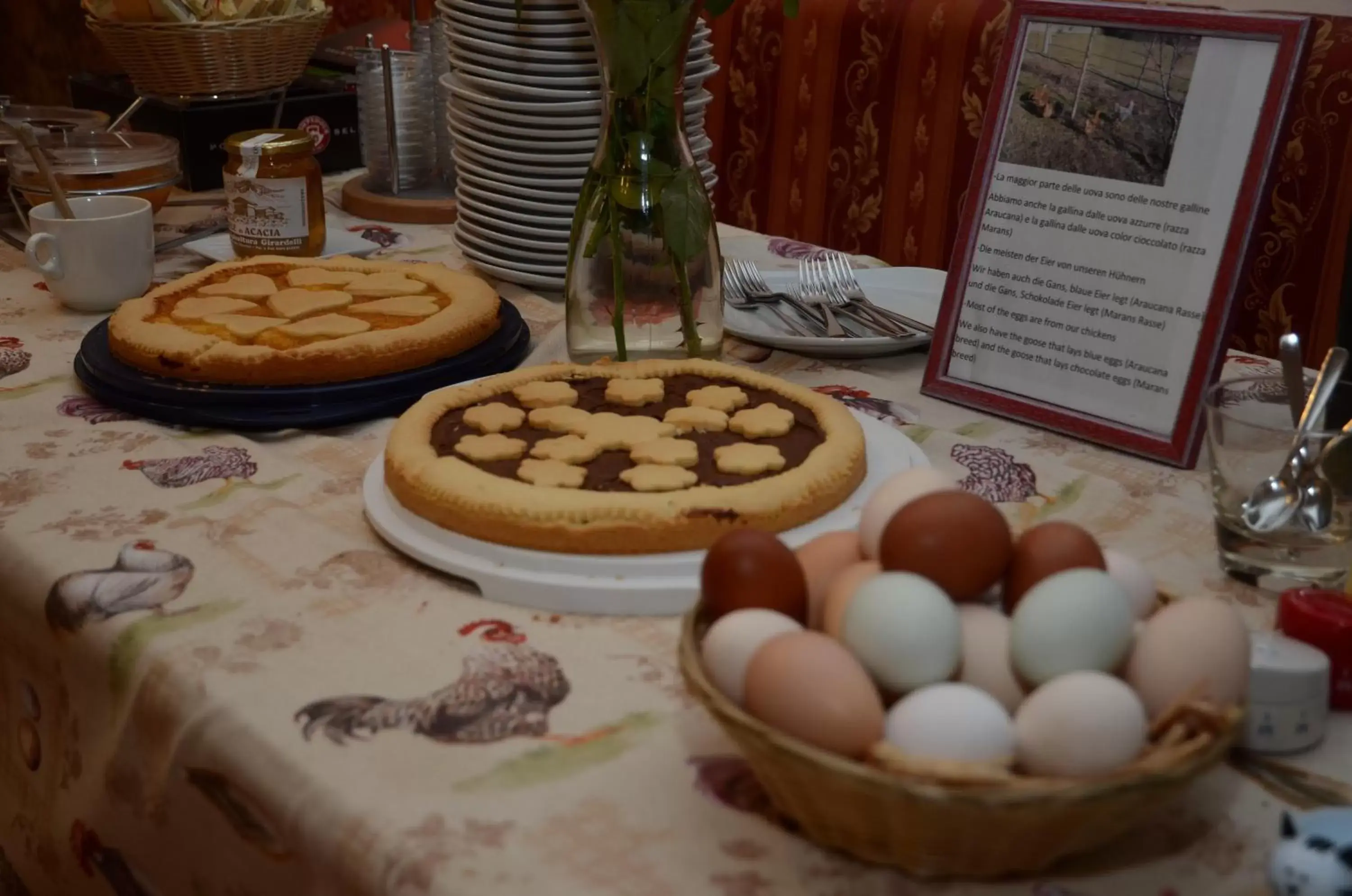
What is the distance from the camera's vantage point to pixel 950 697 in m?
0.52

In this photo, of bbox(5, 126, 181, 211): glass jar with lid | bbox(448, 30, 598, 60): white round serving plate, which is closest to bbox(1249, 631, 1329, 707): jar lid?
bbox(448, 30, 598, 60): white round serving plate

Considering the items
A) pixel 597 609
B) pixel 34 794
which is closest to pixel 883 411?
pixel 597 609

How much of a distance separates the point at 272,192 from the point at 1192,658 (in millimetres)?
1099

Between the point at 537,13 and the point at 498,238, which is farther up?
the point at 537,13

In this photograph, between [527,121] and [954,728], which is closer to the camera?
[954,728]

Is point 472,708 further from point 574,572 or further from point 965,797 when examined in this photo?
point 965,797

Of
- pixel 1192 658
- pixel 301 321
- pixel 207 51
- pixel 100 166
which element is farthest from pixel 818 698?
pixel 207 51

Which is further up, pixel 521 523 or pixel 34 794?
pixel 521 523

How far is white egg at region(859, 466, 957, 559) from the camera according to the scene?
24.6 inches

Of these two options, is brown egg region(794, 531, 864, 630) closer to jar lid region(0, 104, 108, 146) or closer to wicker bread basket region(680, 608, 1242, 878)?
wicker bread basket region(680, 608, 1242, 878)

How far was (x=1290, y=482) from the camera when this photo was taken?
2.61 ft

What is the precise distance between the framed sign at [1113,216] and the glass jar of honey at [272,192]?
27.2 inches

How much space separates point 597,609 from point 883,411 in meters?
0.38

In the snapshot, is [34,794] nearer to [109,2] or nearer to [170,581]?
[170,581]
